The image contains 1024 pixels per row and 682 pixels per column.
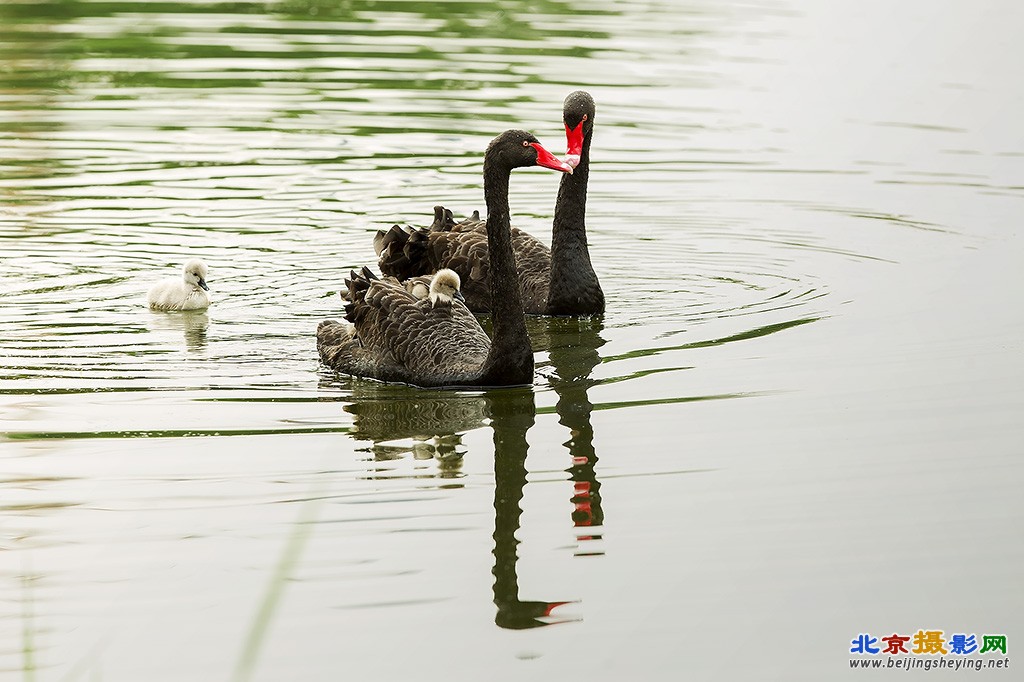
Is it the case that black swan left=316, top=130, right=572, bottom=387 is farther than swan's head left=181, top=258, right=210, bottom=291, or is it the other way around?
swan's head left=181, top=258, right=210, bottom=291

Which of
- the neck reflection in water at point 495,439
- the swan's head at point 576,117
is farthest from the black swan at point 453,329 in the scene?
the swan's head at point 576,117

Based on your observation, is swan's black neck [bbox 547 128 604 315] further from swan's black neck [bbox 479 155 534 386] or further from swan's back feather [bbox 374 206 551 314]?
swan's black neck [bbox 479 155 534 386]

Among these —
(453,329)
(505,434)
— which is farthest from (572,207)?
(505,434)

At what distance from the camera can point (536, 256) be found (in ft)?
32.2

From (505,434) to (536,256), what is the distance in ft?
10.3

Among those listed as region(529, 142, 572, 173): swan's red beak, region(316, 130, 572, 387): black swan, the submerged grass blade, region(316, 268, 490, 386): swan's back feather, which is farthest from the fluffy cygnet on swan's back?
the submerged grass blade

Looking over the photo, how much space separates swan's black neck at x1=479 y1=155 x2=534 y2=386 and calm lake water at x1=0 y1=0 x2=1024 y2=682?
0.12 meters

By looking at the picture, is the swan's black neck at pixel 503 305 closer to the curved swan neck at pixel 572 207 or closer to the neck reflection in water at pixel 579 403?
the neck reflection in water at pixel 579 403

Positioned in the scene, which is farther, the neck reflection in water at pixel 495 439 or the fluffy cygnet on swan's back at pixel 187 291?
the fluffy cygnet on swan's back at pixel 187 291

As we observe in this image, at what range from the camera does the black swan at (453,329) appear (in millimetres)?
7523

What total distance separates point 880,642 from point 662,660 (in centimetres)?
72

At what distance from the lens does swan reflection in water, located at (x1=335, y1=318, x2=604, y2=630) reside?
5.21 m

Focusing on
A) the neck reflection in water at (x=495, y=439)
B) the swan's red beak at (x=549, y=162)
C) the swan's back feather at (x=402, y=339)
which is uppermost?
the swan's red beak at (x=549, y=162)

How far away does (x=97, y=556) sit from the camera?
536 centimetres
